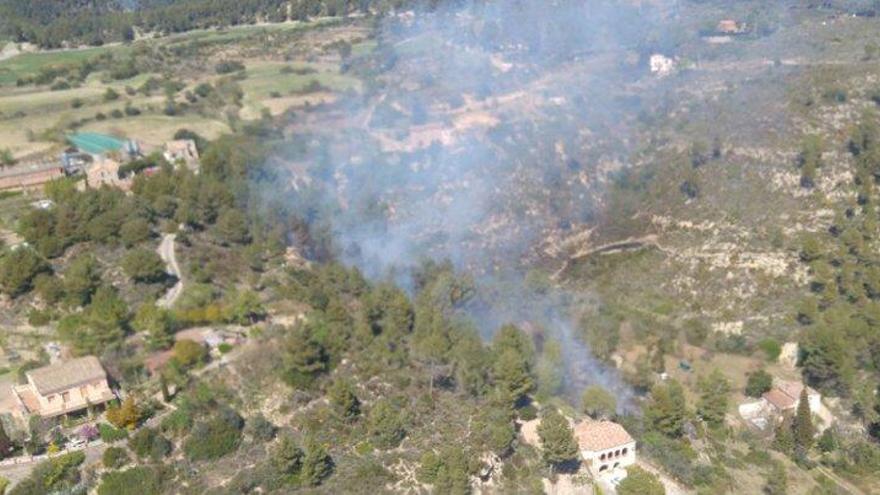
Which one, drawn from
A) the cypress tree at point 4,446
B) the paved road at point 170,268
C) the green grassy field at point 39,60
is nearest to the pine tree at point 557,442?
the paved road at point 170,268

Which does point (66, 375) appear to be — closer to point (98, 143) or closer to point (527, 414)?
point (527, 414)

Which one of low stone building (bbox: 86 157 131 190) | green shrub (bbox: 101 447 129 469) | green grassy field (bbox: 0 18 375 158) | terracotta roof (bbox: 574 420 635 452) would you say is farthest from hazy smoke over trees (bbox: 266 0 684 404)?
green shrub (bbox: 101 447 129 469)

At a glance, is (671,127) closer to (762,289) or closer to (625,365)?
(762,289)

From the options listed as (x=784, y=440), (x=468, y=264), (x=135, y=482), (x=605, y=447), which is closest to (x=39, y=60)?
(x=468, y=264)

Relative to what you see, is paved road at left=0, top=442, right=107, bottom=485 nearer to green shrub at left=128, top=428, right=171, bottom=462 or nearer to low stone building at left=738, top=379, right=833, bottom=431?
green shrub at left=128, top=428, right=171, bottom=462

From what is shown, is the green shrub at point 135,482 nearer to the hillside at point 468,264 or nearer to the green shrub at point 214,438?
the hillside at point 468,264

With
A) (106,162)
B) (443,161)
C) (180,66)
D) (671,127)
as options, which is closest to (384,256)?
(443,161)

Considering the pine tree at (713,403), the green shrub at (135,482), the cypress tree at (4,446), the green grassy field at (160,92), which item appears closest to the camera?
the green shrub at (135,482)
